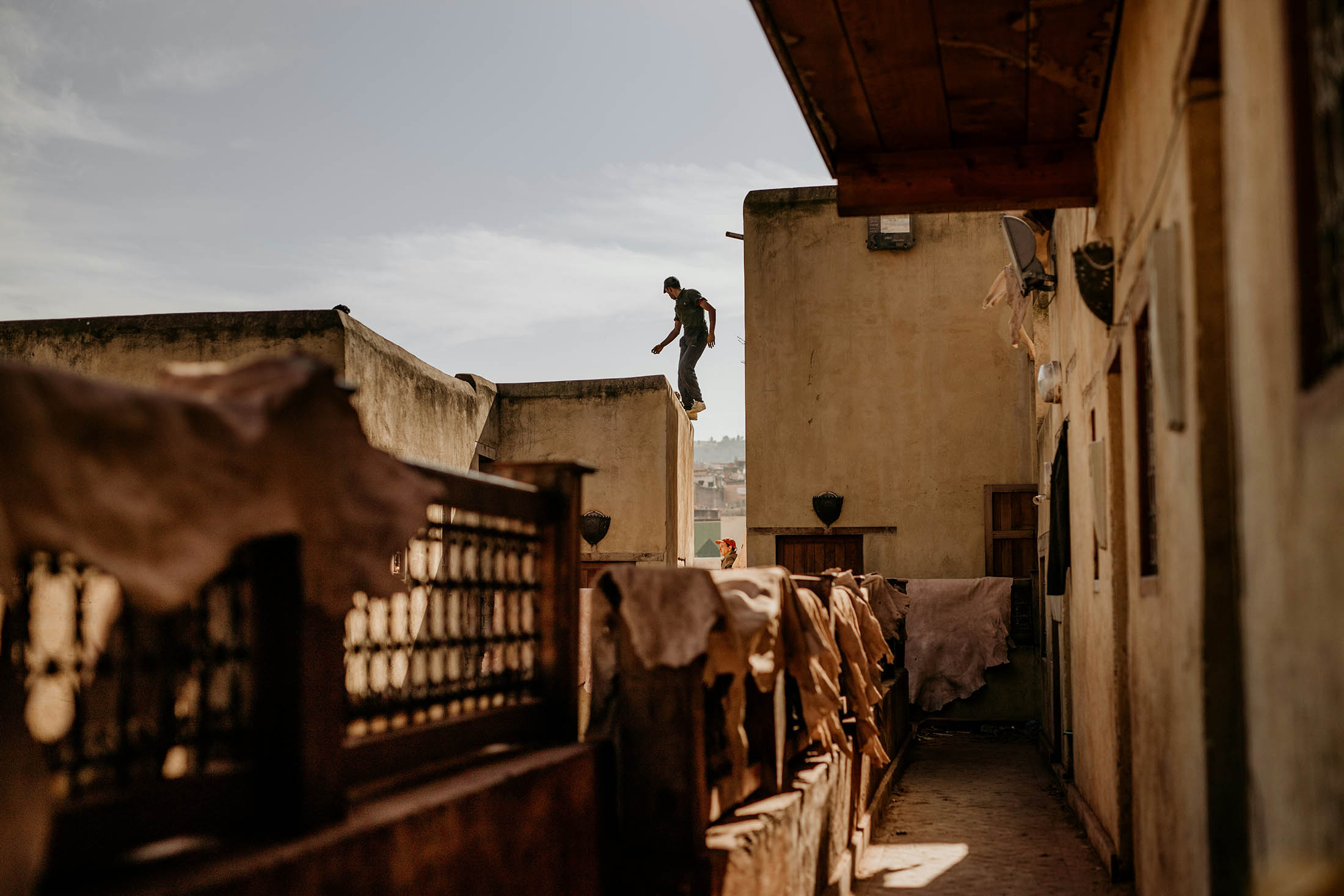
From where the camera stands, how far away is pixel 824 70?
6230 mm

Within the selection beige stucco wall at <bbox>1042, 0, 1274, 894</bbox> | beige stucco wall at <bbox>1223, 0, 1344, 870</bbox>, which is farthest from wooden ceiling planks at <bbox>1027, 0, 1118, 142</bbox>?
beige stucco wall at <bbox>1223, 0, 1344, 870</bbox>

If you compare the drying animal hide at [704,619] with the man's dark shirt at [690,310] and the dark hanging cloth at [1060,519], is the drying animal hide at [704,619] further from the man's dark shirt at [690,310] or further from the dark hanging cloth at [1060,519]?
the man's dark shirt at [690,310]

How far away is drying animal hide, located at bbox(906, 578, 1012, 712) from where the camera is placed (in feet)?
51.5

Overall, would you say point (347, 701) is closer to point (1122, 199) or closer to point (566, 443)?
point (1122, 199)

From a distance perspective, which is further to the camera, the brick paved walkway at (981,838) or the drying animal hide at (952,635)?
the drying animal hide at (952,635)

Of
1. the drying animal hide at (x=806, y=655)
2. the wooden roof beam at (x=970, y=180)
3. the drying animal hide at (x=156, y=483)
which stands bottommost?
the drying animal hide at (x=806, y=655)

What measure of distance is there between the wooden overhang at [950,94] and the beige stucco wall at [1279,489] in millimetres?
2815

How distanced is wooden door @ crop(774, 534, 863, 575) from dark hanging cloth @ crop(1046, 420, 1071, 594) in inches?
273

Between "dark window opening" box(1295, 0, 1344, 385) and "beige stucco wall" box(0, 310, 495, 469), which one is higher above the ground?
"beige stucco wall" box(0, 310, 495, 469)

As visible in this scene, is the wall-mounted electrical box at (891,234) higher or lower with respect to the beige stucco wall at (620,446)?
higher

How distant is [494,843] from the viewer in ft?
12.6

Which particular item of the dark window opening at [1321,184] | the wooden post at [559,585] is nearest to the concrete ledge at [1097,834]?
the wooden post at [559,585]

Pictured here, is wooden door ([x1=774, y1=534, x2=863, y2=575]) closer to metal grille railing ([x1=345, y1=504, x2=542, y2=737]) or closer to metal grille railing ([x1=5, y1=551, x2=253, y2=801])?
metal grille railing ([x1=345, y1=504, x2=542, y2=737])

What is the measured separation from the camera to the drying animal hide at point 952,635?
51.5 ft
